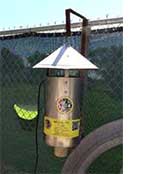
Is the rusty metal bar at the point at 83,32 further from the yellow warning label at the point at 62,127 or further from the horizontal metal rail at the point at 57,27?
the yellow warning label at the point at 62,127

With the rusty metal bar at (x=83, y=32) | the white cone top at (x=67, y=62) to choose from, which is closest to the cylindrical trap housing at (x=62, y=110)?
the white cone top at (x=67, y=62)

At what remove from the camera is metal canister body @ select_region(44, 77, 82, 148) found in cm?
193

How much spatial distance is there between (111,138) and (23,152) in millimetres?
1284

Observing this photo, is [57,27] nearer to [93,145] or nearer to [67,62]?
[67,62]

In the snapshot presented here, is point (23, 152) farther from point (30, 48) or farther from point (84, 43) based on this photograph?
point (84, 43)

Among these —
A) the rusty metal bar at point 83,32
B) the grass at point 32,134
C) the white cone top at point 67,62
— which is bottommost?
the grass at point 32,134

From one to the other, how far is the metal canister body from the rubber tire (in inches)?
3.4

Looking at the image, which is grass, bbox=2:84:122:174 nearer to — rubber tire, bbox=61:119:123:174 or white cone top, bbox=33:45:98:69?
rubber tire, bbox=61:119:123:174

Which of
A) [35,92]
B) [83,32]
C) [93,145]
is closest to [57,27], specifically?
[83,32]

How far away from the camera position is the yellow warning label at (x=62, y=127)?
195 centimetres

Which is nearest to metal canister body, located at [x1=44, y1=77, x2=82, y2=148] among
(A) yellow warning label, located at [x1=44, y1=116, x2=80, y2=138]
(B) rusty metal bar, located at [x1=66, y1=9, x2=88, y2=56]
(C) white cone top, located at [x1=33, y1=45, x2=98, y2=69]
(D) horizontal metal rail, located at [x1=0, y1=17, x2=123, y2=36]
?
(A) yellow warning label, located at [x1=44, y1=116, x2=80, y2=138]

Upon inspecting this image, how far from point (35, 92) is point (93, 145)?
2.84 ft
